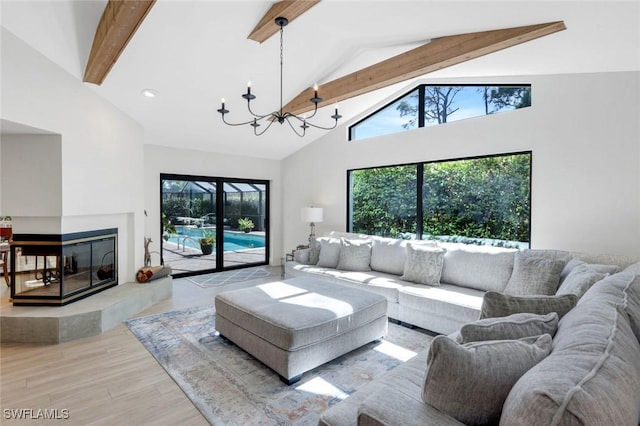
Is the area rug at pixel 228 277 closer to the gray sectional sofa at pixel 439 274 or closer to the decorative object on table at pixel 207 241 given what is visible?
the decorative object on table at pixel 207 241

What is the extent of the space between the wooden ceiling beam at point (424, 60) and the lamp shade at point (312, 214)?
5.72 ft

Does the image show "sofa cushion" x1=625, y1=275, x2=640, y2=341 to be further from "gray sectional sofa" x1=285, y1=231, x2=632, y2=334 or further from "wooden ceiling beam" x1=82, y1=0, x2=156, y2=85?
"wooden ceiling beam" x1=82, y1=0, x2=156, y2=85

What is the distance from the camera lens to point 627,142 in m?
2.87

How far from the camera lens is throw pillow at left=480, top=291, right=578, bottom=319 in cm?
154

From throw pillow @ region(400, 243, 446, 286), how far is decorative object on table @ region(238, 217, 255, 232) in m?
3.48

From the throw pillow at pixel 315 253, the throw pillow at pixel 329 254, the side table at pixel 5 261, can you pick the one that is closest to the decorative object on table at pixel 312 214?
the throw pillow at pixel 315 253

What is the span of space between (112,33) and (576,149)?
4.27 m

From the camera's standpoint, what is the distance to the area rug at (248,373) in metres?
2.02

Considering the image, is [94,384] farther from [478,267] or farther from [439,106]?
[439,106]

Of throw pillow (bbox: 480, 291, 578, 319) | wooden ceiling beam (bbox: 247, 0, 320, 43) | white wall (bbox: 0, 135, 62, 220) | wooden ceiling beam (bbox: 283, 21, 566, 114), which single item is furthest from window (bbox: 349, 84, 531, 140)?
white wall (bbox: 0, 135, 62, 220)

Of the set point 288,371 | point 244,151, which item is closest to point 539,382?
point 288,371

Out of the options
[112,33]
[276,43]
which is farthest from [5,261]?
[276,43]

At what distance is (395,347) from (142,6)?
3345 millimetres

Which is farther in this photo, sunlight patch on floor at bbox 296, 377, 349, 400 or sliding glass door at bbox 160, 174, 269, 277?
sliding glass door at bbox 160, 174, 269, 277
